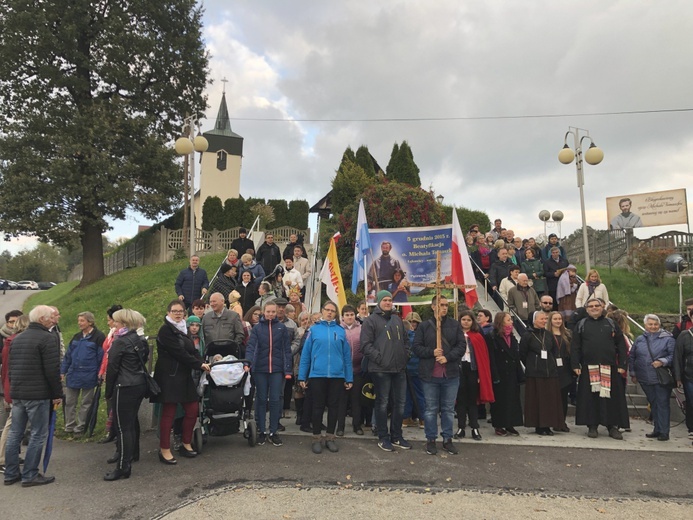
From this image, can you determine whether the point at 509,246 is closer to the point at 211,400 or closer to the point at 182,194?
the point at 211,400

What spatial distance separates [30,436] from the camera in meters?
5.09

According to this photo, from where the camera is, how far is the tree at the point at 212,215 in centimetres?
2583

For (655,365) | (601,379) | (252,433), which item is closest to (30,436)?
(252,433)

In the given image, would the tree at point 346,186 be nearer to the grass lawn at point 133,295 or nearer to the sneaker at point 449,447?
the grass lawn at point 133,295

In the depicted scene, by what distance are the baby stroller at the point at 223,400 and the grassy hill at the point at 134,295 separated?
6.90 meters

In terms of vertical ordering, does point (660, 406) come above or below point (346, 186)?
below

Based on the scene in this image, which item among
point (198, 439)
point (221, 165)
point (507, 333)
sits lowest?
point (198, 439)

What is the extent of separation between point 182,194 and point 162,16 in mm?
7993

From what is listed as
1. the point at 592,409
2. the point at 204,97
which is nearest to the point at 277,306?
the point at 592,409

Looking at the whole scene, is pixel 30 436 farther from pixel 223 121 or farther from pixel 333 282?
pixel 223 121

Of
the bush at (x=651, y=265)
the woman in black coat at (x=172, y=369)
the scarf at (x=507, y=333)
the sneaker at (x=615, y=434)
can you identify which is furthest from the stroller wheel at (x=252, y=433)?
the bush at (x=651, y=265)

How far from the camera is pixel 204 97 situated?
2531cm

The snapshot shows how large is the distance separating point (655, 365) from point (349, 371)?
14.2 ft

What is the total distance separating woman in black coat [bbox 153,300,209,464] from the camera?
18.5 feet
